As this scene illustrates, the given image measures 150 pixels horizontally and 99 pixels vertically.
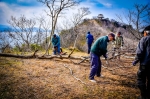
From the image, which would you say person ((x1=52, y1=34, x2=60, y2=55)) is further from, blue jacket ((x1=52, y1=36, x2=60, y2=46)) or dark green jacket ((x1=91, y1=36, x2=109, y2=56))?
dark green jacket ((x1=91, y1=36, x2=109, y2=56))

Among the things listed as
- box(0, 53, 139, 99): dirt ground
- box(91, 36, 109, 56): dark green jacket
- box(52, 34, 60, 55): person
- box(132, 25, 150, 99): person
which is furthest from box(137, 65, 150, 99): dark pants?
box(52, 34, 60, 55): person

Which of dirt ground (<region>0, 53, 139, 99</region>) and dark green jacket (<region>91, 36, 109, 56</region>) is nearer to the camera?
dirt ground (<region>0, 53, 139, 99</region>)

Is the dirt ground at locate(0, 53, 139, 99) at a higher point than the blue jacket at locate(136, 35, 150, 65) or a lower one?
lower

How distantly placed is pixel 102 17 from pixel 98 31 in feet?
49.5

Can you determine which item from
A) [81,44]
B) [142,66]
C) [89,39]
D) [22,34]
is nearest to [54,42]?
[89,39]

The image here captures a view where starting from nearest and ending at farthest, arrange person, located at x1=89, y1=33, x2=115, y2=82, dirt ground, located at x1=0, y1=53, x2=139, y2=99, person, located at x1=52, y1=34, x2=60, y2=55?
dirt ground, located at x1=0, y1=53, x2=139, y2=99 < person, located at x1=89, y1=33, x2=115, y2=82 < person, located at x1=52, y1=34, x2=60, y2=55

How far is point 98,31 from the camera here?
2991cm

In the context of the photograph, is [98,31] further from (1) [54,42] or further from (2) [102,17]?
(1) [54,42]

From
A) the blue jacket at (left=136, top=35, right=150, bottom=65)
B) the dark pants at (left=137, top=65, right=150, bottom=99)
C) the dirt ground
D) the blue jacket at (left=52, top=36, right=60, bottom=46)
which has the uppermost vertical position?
the blue jacket at (left=52, top=36, right=60, bottom=46)

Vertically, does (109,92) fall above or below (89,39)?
below

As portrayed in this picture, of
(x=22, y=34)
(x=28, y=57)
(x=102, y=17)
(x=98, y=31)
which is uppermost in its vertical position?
(x=102, y=17)

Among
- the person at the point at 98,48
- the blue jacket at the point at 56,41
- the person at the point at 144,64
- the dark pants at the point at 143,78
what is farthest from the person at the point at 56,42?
the dark pants at the point at 143,78

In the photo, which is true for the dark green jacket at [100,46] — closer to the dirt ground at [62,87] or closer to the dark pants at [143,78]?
the dirt ground at [62,87]

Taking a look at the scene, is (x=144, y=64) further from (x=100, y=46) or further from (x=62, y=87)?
(x=62, y=87)
